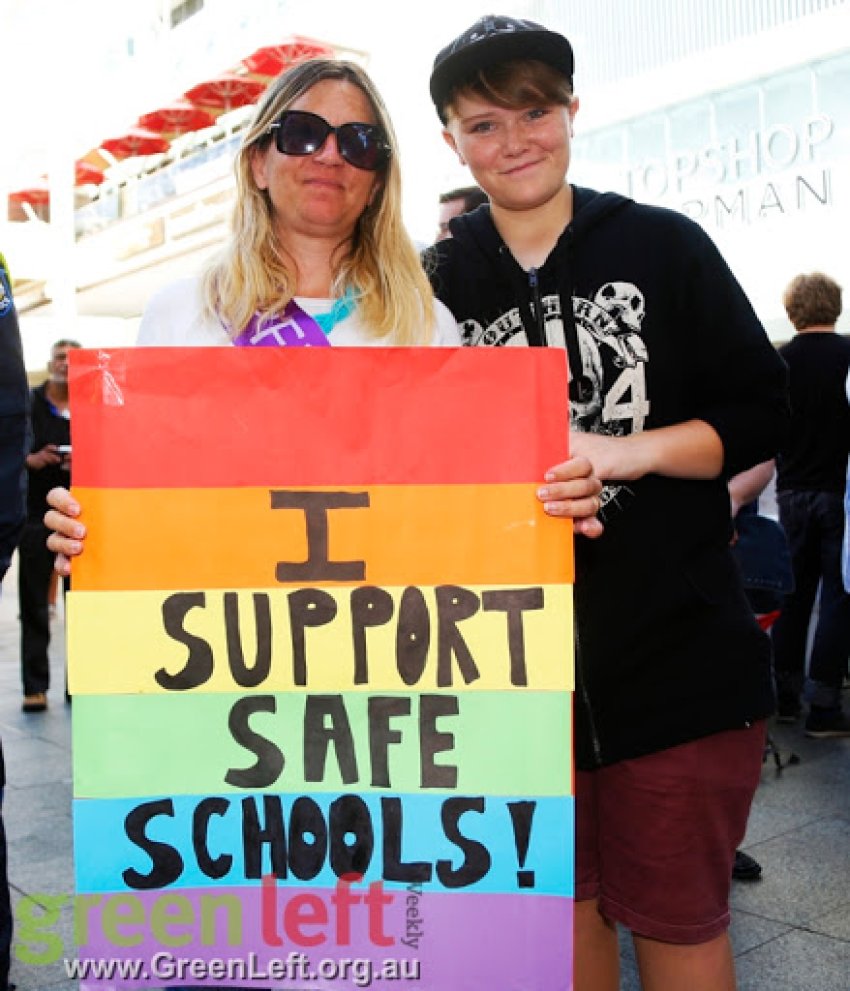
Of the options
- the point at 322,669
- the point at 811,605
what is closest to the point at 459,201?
the point at 322,669

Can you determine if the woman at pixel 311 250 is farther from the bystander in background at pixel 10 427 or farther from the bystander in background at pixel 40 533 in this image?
the bystander in background at pixel 40 533

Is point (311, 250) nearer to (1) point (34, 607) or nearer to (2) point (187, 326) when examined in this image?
(2) point (187, 326)

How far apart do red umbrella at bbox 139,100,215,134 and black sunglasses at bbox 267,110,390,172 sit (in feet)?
83.3

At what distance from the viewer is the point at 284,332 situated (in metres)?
1.78

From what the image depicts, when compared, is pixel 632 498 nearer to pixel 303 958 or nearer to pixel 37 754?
pixel 303 958

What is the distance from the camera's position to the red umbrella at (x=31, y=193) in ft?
110

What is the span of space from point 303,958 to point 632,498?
0.85m

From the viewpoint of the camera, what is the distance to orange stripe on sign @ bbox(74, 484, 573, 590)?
1.69 m

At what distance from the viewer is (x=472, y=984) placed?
5.45 ft

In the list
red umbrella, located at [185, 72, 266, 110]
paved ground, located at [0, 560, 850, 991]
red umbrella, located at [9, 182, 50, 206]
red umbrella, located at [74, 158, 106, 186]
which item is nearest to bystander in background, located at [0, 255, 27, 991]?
paved ground, located at [0, 560, 850, 991]

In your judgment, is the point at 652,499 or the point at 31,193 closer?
the point at 652,499

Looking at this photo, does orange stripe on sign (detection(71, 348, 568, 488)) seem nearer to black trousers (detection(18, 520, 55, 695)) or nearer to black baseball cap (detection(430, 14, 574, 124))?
black baseball cap (detection(430, 14, 574, 124))

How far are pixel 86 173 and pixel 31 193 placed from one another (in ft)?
6.93

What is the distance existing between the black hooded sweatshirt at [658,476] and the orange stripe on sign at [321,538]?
16cm
